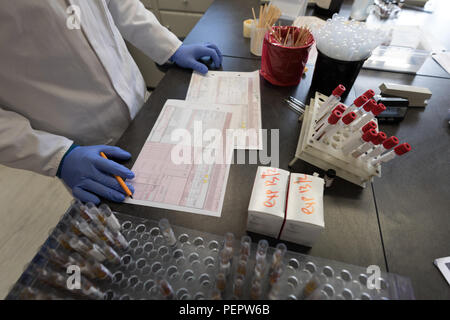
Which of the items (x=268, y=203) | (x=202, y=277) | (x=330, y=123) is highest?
(x=330, y=123)

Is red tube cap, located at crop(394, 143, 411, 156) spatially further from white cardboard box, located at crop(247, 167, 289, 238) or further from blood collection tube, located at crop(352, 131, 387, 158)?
white cardboard box, located at crop(247, 167, 289, 238)

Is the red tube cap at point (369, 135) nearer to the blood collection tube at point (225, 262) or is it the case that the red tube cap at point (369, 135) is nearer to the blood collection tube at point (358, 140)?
the blood collection tube at point (358, 140)

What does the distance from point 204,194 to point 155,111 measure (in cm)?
43

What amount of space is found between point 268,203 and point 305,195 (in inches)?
3.9

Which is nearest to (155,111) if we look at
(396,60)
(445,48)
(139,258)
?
(139,258)

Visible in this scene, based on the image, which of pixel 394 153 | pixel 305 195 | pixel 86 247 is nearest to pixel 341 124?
pixel 394 153

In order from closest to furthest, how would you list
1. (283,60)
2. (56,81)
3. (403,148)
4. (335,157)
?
1. (403,148)
2. (335,157)
3. (56,81)
4. (283,60)

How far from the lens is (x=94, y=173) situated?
69 centimetres

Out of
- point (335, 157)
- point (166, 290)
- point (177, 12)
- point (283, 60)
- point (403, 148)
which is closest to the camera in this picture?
point (166, 290)

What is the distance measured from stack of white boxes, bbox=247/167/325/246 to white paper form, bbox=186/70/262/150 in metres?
0.21

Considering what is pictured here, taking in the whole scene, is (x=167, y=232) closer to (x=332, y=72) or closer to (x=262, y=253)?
(x=262, y=253)

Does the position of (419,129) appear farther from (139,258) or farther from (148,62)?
(148,62)

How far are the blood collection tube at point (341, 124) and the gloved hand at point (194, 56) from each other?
0.64 m

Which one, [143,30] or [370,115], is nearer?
[370,115]
